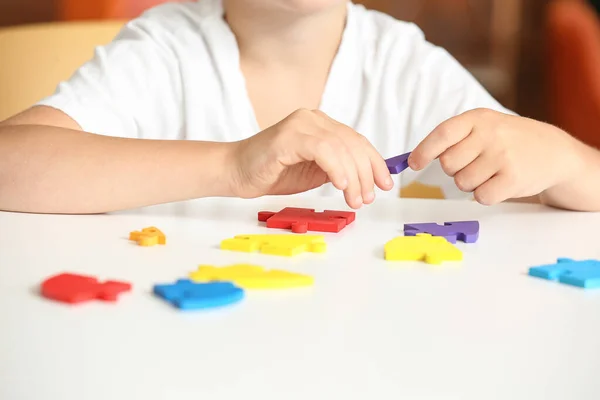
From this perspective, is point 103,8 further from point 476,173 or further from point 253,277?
point 253,277

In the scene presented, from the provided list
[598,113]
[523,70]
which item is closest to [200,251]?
[598,113]

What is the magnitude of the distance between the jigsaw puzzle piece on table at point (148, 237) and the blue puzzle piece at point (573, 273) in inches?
10.8

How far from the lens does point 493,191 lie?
778mm

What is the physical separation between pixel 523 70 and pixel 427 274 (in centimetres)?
300

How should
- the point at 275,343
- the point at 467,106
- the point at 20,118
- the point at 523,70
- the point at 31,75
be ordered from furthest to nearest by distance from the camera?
the point at 523,70, the point at 31,75, the point at 467,106, the point at 20,118, the point at 275,343

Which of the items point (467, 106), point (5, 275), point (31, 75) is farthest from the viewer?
point (31, 75)

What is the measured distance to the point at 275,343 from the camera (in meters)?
0.39

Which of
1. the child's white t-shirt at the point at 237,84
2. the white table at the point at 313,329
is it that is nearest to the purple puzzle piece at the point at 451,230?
the white table at the point at 313,329

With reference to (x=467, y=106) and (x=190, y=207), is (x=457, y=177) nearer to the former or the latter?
(x=190, y=207)

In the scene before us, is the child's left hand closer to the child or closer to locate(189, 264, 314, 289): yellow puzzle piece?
the child

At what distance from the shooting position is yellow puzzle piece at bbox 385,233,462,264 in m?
0.58

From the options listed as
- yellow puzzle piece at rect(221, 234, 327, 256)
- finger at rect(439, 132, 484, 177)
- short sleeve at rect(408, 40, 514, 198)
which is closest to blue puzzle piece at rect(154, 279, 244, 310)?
yellow puzzle piece at rect(221, 234, 327, 256)

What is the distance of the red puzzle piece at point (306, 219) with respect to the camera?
0.68 m

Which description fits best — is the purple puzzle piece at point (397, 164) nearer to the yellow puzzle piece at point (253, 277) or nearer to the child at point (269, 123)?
the child at point (269, 123)
